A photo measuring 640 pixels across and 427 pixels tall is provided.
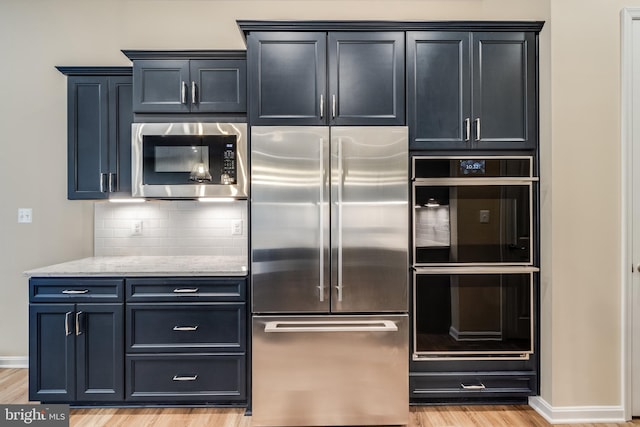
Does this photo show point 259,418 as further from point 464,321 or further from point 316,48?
point 316,48

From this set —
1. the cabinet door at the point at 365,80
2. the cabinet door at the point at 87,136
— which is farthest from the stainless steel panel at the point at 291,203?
the cabinet door at the point at 87,136

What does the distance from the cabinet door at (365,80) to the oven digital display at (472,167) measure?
1.63ft

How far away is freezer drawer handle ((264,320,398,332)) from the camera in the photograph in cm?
226

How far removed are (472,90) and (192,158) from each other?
6.45ft

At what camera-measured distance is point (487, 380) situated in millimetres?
2441

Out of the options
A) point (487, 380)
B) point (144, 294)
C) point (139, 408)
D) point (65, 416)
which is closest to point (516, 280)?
point (487, 380)

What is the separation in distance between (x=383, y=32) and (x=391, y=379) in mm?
2190

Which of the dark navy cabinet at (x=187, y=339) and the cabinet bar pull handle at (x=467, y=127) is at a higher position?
the cabinet bar pull handle at (x=467, y=127)

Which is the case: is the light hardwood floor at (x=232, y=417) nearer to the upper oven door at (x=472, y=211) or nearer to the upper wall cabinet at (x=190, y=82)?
the upper oven door at (x=472, y=211)

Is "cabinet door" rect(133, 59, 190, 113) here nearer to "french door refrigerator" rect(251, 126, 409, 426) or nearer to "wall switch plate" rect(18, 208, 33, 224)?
"french door refrigerator" rect(251, 126, 409, 426)

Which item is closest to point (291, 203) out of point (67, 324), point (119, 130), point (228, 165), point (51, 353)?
point (228, 165)

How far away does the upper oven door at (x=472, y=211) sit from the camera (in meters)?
2.37

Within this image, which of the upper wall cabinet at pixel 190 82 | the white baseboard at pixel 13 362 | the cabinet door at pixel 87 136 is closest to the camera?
the upper wall cabinet at pixel 190 82

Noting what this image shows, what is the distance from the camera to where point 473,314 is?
7.89ft
